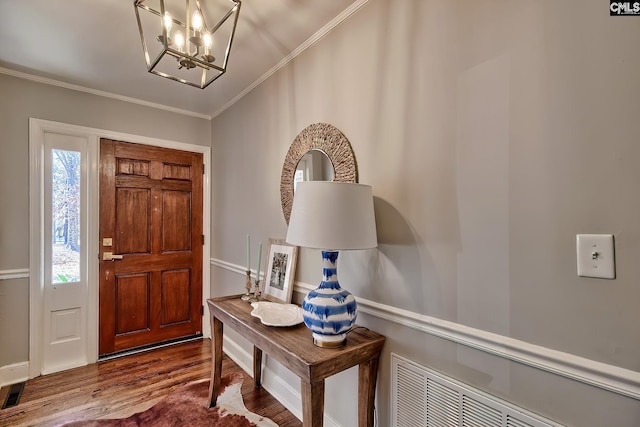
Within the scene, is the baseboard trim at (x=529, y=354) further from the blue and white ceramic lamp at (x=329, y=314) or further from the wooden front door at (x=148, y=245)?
the wooden front door at (x=148, y=245)

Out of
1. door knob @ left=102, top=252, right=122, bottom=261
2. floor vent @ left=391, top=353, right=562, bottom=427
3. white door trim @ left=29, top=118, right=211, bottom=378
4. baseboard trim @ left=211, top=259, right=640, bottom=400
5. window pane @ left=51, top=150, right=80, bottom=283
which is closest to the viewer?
baseboard trim @ left=211, top=259, right=640, bottom=400

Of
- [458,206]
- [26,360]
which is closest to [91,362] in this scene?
[26,360]

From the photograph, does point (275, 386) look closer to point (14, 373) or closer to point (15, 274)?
point (14, 373)

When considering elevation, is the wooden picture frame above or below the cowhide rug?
above

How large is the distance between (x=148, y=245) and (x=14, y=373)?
4.37ft

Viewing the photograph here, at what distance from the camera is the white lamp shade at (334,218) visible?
1.27 metres

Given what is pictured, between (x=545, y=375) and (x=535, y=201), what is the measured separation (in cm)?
56

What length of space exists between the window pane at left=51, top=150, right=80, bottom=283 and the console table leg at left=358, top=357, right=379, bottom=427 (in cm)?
267

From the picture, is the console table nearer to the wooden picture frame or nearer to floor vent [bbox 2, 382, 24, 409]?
the wooden picture frame

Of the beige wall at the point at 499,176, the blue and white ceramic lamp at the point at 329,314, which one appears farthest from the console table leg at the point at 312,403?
the beige wall at the point at 499,176

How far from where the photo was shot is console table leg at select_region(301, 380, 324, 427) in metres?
1.25

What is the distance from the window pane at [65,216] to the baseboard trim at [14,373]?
2.20ft

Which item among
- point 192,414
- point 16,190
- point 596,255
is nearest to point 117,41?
point 16,190

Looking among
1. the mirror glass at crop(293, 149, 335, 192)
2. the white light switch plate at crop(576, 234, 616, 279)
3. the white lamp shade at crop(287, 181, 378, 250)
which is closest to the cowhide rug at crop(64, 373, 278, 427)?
the white lamp shade at crop(287, 181, 378, 250)
